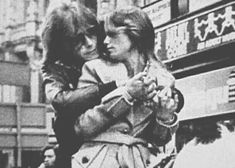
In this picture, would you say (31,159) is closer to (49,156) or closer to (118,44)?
(49,156)

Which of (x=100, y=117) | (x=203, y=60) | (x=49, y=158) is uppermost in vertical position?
(x=203, y=60)

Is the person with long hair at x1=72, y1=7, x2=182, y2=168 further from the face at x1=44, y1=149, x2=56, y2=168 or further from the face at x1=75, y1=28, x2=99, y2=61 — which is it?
the face at x1=44, y1=149, x2=56, y2=168

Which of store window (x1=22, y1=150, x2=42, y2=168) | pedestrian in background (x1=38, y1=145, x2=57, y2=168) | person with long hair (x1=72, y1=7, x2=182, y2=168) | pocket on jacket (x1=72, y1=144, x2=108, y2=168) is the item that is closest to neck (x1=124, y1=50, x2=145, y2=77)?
person with long hair (x1=72, y1=7, x2=182, y2=168)

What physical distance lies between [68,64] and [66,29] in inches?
4.3

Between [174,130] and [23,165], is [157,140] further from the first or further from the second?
[23,165]

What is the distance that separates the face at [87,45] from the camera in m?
2.23

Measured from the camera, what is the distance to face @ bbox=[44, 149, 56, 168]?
2.37 m

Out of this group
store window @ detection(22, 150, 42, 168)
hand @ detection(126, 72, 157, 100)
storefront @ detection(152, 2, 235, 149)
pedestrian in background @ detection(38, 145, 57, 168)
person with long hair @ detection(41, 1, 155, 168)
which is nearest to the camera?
storefront @ detection(152, 2, 235, 149)

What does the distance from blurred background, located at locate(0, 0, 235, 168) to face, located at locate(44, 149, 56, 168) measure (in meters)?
0.04

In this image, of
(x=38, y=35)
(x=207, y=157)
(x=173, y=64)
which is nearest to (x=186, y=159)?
(x=207, y=157)

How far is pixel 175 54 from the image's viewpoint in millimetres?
2143

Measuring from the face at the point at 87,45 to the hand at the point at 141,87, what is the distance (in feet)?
0.66

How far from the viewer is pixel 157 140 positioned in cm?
212

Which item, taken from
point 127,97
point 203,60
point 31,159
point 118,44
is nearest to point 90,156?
point 127,97
